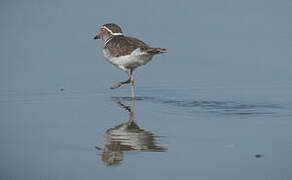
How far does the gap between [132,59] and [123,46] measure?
0.31m

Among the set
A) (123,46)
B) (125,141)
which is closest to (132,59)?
(123,46)

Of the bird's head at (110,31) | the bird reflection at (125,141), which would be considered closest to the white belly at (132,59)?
the bird's head at (110,31)

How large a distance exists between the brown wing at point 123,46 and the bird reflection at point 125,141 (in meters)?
2.32

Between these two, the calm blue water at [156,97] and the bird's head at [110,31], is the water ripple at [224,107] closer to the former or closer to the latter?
the calm blue water at [156,97]

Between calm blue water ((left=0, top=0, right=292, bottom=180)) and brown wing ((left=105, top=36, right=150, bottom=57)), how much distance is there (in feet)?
2.49

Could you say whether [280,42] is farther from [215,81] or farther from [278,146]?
[278,146]

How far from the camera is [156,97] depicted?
1195 centimetres

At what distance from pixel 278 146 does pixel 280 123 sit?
53.2 inches

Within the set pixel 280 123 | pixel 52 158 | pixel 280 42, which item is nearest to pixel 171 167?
pixel 52 158

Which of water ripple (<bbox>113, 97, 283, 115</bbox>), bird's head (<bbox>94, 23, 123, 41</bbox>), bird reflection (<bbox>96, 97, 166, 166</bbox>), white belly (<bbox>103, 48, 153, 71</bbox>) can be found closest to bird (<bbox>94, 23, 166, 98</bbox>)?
white belly (<bbox>103, 48, 153, 71</bbox>)

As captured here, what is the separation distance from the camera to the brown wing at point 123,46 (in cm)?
1205

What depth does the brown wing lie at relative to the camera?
12049 millimetres

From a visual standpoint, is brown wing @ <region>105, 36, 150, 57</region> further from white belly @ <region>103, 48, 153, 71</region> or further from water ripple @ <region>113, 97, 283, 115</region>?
water ripple @ <region>113, 97, 283, 115</region>

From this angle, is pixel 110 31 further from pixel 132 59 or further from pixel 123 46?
pixel 132 59
